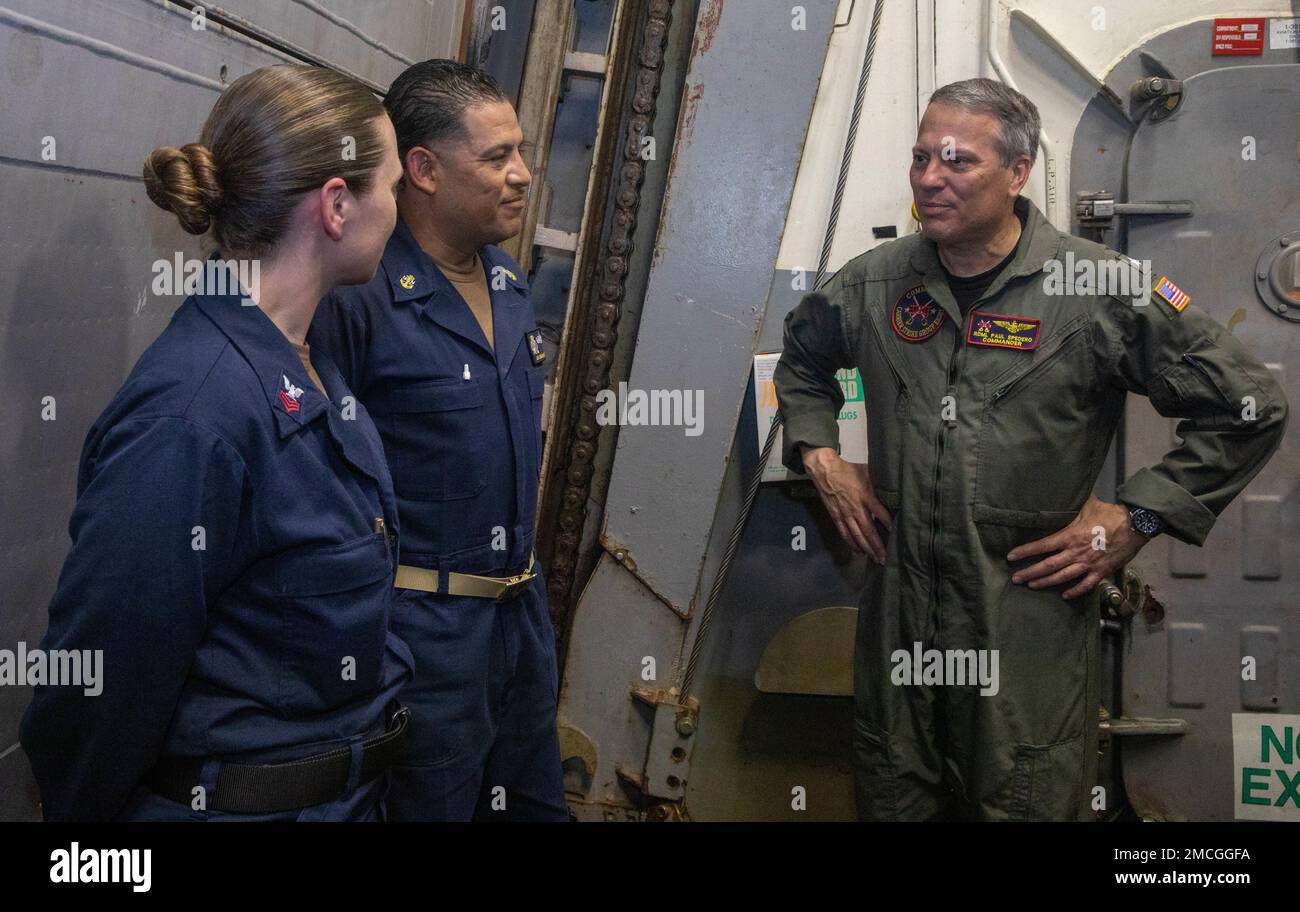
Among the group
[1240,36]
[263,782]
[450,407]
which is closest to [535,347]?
[450,407]

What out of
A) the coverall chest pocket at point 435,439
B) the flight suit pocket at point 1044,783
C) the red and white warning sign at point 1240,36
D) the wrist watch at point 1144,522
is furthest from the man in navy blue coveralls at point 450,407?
the red and white warning sign at point 1240,36

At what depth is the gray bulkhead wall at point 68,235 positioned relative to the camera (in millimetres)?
1263

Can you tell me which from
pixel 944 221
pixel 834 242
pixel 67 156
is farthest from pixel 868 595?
pixel 67 156

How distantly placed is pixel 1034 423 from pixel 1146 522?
1.01 ft

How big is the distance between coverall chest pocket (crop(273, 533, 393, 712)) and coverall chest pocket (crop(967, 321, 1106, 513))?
4.07 feet

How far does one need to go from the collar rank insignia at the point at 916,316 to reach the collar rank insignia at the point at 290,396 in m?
1.30

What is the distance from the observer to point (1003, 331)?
2.00m

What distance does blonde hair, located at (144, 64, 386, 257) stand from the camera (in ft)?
4.06

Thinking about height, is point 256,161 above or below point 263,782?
above

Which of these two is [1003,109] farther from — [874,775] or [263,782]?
[263,782]

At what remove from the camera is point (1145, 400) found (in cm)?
264

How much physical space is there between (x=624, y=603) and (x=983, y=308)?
1.25 metres

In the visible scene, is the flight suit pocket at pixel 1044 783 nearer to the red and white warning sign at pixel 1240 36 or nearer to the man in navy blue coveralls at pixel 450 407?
the man in navy blue coveralls at pixel 450 407

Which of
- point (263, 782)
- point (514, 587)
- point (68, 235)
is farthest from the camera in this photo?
point (514, 587)
